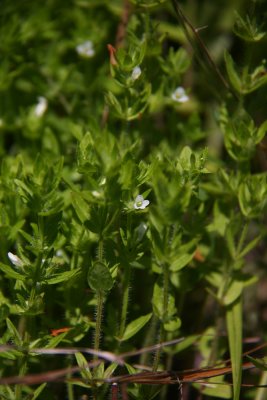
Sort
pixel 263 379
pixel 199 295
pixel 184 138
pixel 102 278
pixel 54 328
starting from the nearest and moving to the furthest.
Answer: pixel 102 278 < pixel 54 328 < pixel 263 379 < pixel 184 138 < pixel 199 295

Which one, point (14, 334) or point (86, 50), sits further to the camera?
point (86, 50)

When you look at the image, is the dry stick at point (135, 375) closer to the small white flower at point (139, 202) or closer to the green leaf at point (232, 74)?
the small white flower at point (139, 202)

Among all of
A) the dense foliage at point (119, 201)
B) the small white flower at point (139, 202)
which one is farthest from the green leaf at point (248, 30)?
the small white flower at point (139, 202)

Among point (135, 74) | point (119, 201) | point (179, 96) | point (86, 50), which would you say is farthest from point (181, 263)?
point (86, 50)

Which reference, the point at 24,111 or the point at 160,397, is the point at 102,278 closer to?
the point at 160,397

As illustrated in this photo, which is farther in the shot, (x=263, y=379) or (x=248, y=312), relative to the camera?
(x=248, y=312)

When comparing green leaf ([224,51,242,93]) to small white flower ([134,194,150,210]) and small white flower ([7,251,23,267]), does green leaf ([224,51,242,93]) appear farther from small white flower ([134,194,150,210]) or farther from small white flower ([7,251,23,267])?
small white flower ([7,251,23,267])

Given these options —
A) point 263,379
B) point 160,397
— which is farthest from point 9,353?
point 263,379

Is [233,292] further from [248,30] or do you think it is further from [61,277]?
Answer: [248,30]
